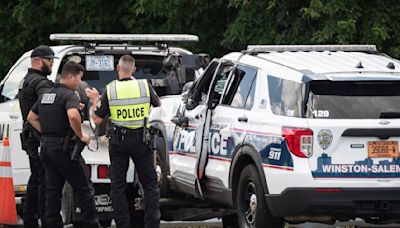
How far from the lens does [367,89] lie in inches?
417

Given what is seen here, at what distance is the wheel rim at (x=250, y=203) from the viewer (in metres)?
10.9

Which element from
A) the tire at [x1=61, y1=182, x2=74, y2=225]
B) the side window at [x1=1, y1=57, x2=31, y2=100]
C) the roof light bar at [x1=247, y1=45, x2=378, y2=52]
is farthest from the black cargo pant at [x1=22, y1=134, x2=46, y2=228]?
the roof light bar at [x1=247, y1=45, x2=378, y2=52]

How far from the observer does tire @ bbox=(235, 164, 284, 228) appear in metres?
10.7

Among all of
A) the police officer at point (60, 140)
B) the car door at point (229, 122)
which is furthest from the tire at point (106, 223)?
the car door at point (229, 122)

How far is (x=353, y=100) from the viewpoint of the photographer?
34.6 feet

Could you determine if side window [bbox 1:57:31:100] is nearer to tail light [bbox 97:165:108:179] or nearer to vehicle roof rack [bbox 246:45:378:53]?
tail light [bbox 97:165:108:179]

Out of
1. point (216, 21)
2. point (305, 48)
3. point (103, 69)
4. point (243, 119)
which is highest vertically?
point (305, 48)

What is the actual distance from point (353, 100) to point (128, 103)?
249 cm

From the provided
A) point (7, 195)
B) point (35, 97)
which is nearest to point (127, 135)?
point (35, 97)

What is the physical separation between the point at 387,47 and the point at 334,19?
1179mm

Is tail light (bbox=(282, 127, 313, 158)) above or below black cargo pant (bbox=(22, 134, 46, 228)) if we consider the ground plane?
above

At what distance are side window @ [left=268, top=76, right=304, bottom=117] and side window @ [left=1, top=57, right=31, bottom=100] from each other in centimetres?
454

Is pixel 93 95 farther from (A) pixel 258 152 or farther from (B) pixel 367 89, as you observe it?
(B) pixel 367 89

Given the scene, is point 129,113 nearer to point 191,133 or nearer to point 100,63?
point 191,133
